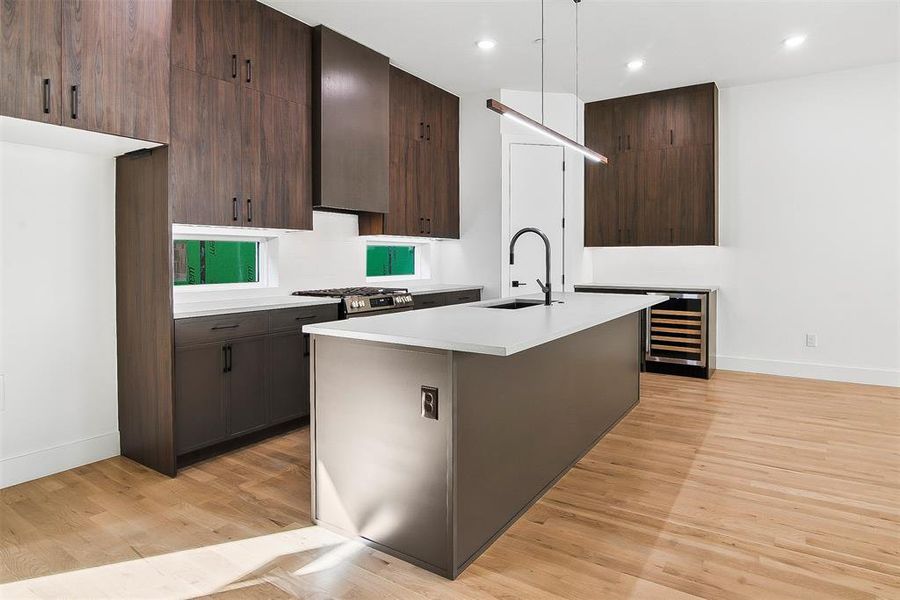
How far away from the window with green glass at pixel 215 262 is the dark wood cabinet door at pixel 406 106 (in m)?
1.77

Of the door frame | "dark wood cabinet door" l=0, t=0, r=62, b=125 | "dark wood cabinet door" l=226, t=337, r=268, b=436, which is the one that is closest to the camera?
"dark wood cabinet door" l=0, t=0, r=62, b=125

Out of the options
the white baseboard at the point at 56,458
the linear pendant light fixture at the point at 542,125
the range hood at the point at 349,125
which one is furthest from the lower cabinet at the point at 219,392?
the linear pendant light fixture at the point at 542,125

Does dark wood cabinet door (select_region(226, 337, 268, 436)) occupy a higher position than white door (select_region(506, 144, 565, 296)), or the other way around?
white door (select_region(506, 144, 565, 296))

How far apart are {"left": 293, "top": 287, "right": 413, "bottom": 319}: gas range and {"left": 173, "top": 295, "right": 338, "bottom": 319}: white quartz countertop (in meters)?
0.11

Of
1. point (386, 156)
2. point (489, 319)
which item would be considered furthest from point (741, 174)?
point (489, 319)

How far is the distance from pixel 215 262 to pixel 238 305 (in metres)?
0.70

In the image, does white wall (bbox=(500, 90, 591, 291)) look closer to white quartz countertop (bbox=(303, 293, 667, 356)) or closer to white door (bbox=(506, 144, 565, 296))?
white door (bbox=(506, 144, 565, 296))

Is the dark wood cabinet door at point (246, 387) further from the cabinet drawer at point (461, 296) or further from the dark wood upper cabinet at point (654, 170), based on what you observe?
the dark wood upper cabinet at point (654, 170)

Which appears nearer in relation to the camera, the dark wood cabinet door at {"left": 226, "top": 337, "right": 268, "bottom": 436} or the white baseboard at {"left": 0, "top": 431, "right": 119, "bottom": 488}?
the white baseboard at {"left": 0, "top": 431, "right": 119, "bottom": 488}

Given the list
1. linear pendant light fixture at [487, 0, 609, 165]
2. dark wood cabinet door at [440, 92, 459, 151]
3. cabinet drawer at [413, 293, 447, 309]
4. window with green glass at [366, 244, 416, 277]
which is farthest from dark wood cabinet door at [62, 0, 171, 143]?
dark wood cabinet door at [440, 92, 459, 151]

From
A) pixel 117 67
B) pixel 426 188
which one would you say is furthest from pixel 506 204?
pixel 117 67

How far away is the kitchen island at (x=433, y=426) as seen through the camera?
205 cm

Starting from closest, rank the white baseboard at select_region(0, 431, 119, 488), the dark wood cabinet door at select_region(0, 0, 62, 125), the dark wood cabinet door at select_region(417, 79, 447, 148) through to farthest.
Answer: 1. the dark wood cabinet door at select_region(0, 0, 62, 125)
2. the white baseboard at select_region(0, 431, 119, 488)
3. the dark wood cabinet door at select_region(417, 79, 447, 148)

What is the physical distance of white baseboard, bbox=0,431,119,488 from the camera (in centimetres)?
292
